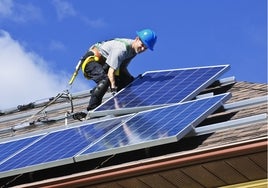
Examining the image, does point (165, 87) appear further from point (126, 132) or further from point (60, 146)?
point (60, 146)

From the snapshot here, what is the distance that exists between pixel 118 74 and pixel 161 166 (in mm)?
3432

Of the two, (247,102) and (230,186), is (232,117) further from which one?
(230,186)

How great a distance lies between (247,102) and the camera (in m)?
9.55

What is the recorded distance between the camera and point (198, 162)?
7.76 m

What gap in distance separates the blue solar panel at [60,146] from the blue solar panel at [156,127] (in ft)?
0.80

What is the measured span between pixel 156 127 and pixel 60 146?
4.39 feet

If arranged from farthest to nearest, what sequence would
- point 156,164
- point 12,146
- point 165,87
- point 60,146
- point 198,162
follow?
point 165,87 → point 12,146 → point 60,146 → point 156,164 → point 198,162

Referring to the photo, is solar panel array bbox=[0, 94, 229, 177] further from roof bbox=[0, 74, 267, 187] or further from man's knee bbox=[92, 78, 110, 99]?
man's knee bbox=[92, 78, 110, 99]

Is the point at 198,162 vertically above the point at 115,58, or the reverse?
the point at 115,58

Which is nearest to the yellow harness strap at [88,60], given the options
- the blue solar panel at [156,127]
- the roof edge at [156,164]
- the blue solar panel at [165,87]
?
the blue solar panel at [165,87]

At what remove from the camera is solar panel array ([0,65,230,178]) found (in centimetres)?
845

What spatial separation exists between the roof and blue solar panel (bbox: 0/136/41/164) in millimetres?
571

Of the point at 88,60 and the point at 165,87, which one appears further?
the point at 88,60

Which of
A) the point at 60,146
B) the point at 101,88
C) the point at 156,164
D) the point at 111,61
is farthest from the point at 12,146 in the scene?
the point at 156,164
